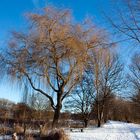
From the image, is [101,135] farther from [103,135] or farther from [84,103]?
[84,103]

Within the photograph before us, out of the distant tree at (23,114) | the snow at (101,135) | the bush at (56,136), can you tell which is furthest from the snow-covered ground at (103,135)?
the distant tree at (23,114)

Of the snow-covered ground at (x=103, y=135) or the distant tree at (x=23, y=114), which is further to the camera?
the distant tree at (x=23, y=114)

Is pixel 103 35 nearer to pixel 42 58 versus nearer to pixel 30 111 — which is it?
pixel 42 58

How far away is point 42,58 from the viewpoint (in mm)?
20016

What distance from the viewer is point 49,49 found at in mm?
20359

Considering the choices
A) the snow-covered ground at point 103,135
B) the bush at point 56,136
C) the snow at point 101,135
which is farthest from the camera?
the snow-covered ground at point 103,135

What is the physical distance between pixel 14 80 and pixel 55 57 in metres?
3.29

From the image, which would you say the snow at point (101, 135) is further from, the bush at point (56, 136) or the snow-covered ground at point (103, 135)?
the bush at point (56, 136)

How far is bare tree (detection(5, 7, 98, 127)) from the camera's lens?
20.1 meters

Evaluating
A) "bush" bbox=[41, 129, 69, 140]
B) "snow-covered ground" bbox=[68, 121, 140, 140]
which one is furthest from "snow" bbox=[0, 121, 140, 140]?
"bush" bbox=[41, 129, 69, 140]

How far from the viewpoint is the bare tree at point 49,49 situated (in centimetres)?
2008

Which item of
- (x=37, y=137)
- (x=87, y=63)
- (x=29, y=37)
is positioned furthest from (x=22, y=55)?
(x=37, y=137)

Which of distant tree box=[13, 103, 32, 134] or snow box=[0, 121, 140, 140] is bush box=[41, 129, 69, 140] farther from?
distant tree box=[13, 103, 32, 134]

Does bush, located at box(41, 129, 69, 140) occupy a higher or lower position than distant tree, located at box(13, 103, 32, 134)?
lower
